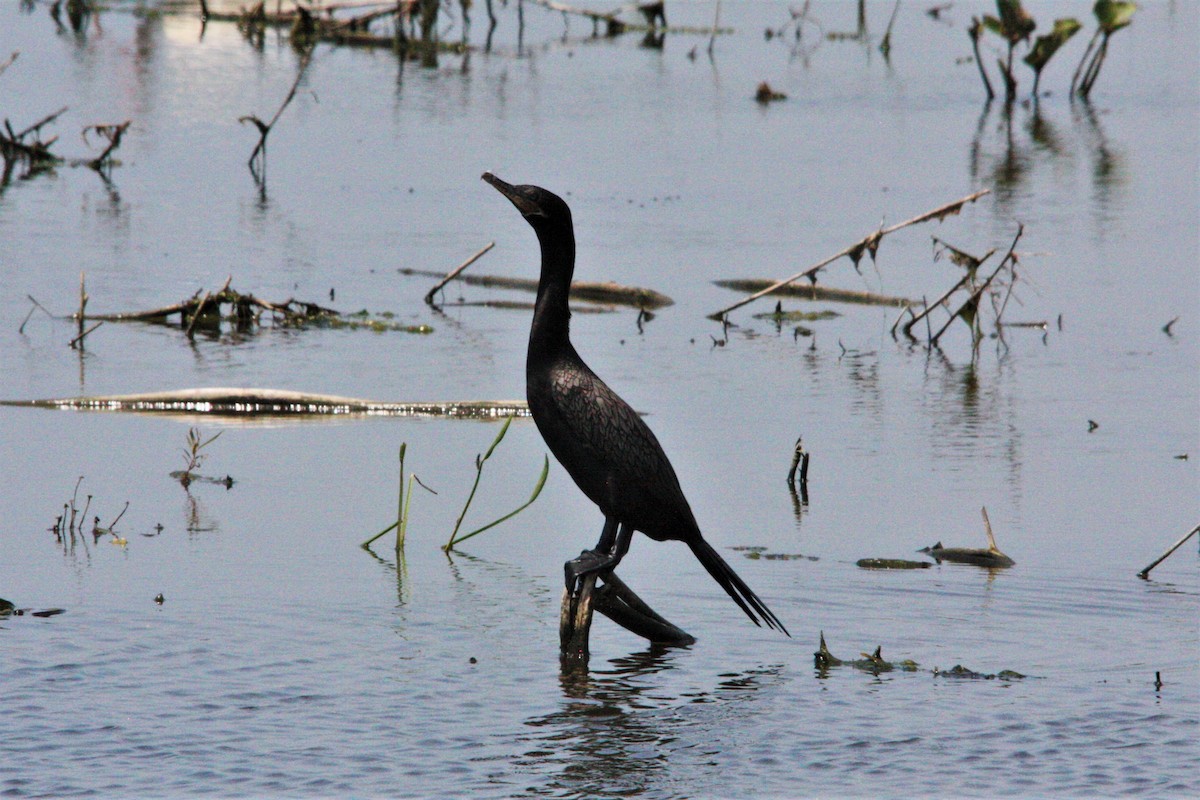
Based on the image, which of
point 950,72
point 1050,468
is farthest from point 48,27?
point 1050,468

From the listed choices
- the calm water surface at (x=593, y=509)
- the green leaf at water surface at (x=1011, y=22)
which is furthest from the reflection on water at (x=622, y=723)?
the green leaf at water surface at (x=1011, y=22)

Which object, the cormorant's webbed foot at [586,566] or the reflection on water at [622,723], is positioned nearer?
the reflection on water at [622,723]

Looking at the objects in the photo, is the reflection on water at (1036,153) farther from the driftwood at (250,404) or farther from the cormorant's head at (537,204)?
the cormorant's head at (537,204)

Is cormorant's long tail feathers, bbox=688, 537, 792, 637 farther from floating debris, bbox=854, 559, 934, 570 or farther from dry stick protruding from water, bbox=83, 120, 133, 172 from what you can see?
dry stick protruding from water, bbox=83, 120, 133, 172

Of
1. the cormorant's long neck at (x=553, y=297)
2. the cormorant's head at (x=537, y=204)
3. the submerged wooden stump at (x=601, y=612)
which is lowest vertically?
the submerged wooden stump at (x=601, y=612)

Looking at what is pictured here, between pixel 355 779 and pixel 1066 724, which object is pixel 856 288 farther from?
pixel 355 779

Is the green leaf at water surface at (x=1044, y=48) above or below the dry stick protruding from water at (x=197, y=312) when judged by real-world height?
above

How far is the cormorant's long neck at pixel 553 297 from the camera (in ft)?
20.7

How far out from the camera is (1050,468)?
960cm

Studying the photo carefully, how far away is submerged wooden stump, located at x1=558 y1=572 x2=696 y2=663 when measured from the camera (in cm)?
632

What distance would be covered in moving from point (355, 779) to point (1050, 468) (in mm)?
5371

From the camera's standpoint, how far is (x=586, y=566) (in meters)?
6.22

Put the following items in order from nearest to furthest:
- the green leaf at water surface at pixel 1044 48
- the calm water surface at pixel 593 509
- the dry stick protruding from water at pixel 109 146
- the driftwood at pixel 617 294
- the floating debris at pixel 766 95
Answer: the calm water surface at pixel 593 509, the driftwood at pixel 617 294, the dry stick protruding from water at pixel 109 146, the green leaf at water surface at pixel 1044 48, the floating debris at pixel 766 95

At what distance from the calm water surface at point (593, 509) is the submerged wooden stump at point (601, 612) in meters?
0.12
